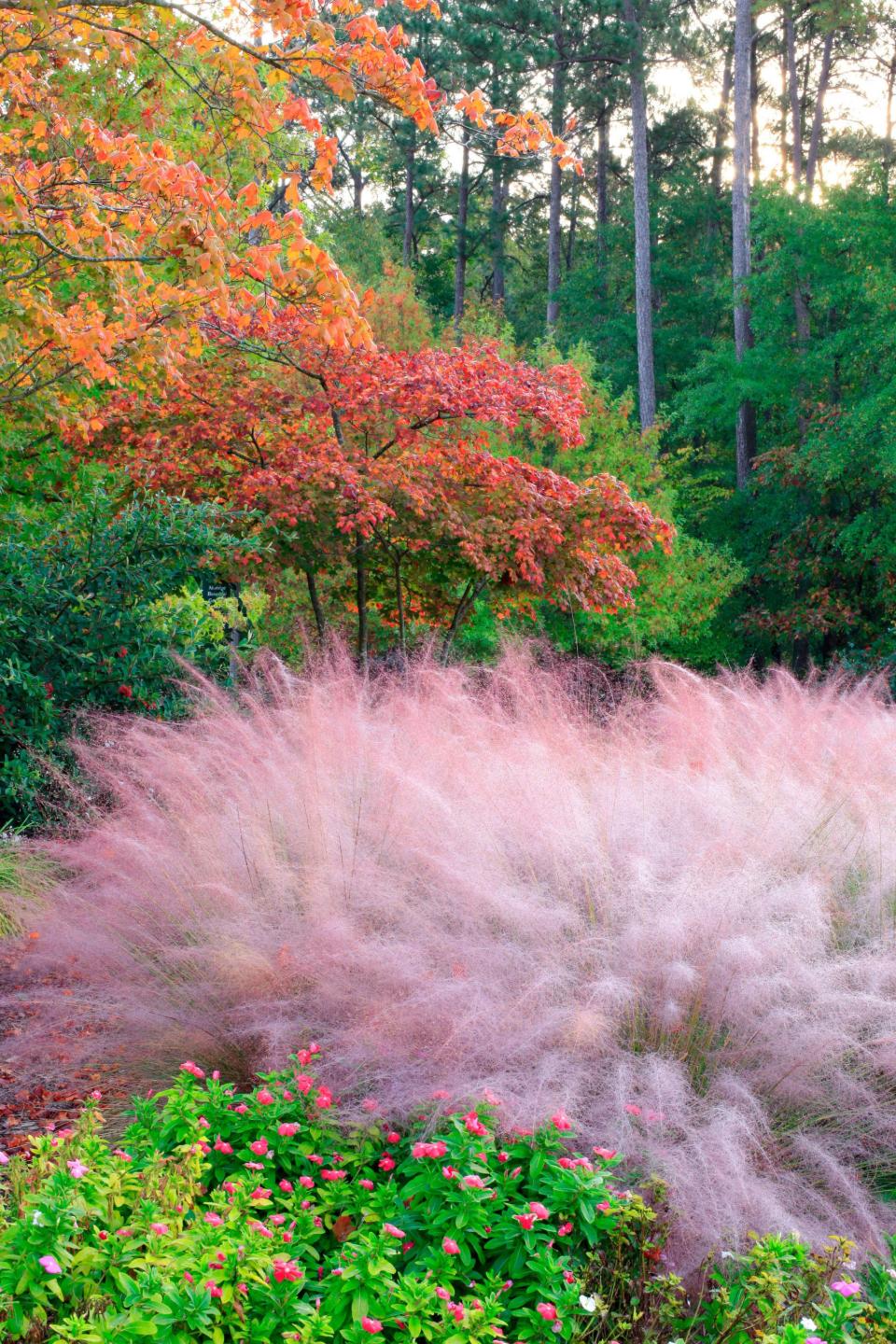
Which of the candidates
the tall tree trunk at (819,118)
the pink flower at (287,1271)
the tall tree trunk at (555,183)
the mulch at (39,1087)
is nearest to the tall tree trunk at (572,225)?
the tall tree trunk at (555,183)

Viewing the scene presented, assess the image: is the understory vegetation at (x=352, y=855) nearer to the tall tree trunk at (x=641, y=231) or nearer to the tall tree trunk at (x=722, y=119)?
the tall tree trunk at (x=641, y=231)

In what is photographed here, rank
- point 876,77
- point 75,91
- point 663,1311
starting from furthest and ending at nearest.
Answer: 1. point 876,77
2. point 75,91
3. point 663,1311

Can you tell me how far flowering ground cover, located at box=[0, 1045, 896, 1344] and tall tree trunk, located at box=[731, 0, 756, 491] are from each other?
2030cm

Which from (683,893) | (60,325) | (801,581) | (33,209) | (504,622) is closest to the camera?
(683,893)

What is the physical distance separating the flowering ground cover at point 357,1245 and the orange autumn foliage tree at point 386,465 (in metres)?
5.66

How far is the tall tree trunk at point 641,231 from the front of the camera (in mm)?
21844

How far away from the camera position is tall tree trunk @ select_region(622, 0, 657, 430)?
2184cm

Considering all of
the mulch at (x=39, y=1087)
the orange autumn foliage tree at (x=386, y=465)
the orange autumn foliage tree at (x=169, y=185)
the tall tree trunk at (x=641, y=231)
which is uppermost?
the tall tree trunk at (x=641, y=231)

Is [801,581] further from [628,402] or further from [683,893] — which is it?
[683,893]

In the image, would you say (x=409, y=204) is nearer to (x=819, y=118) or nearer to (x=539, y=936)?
(x=819, y=118)

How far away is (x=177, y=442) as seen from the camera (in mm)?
8656

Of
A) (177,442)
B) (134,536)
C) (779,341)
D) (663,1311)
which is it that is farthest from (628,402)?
(663,1311)

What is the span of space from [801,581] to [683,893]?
Answer: 1824cm

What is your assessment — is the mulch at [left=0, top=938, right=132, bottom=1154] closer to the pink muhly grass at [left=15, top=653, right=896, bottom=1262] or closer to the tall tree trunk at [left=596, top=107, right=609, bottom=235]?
the pink muhly grass at [left=15, top=653, right=896, bottom=1262]
